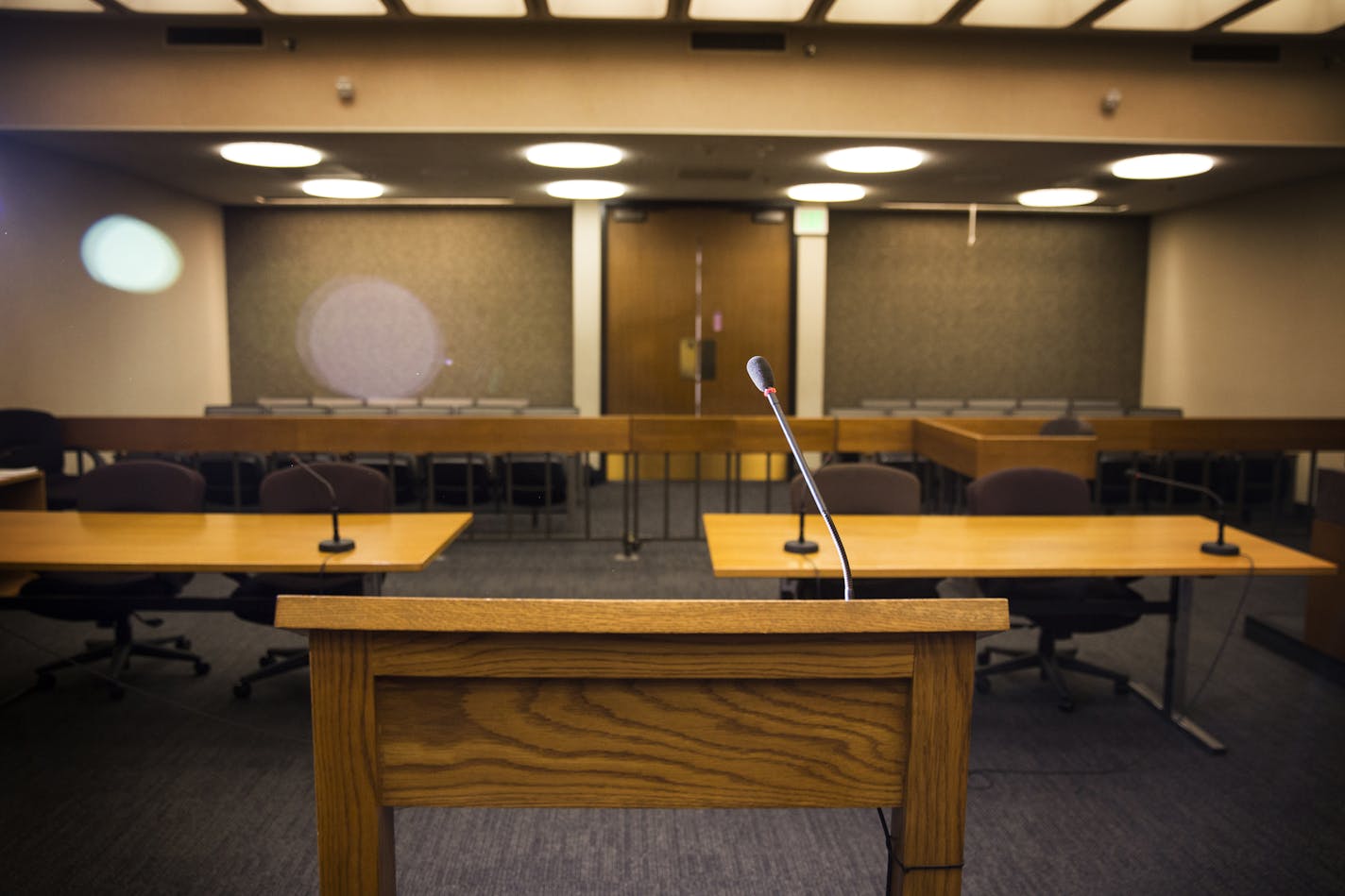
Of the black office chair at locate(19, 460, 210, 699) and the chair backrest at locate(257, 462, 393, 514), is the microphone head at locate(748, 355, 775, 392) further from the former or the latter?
the black office chair at locate(19, 460, 210, 699)

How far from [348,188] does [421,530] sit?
5.62 meters

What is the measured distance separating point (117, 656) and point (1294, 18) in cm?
711

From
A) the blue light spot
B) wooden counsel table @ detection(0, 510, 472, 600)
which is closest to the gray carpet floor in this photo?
wooden counsel table @ detection(0, 510, 472, 600)

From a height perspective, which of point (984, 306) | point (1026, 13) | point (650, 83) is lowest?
point (984, 306)

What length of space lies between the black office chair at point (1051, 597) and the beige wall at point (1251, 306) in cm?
488

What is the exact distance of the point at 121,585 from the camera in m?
3.29

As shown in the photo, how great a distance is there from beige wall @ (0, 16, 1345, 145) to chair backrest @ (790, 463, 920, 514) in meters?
3.00

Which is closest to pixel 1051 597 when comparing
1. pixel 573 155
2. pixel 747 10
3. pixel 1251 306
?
pixel 747 10

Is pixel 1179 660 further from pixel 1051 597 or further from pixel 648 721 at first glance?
pixel 648 721

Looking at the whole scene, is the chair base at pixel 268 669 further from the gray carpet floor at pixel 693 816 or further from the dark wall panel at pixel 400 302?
the dark wall panel at pixel 400 302

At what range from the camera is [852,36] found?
5551mm

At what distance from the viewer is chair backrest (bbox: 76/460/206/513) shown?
3.53m

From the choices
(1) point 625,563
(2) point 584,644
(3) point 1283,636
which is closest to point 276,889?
(2) point 584,644

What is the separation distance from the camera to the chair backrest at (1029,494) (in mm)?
3502
